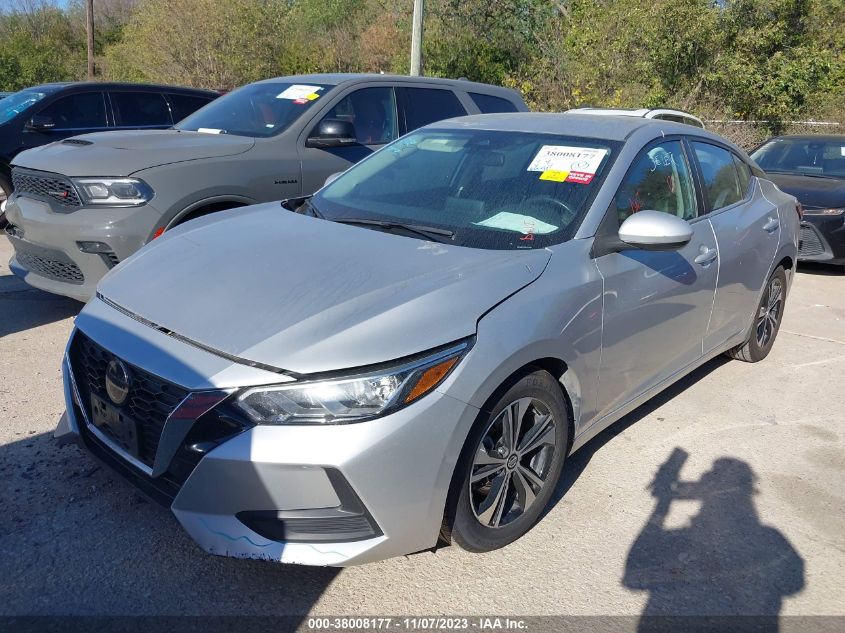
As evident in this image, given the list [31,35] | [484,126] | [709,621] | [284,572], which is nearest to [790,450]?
[709,621]

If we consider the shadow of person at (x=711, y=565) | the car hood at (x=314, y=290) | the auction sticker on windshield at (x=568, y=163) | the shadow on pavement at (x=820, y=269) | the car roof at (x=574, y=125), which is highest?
the car roof at (x=574, y=125)

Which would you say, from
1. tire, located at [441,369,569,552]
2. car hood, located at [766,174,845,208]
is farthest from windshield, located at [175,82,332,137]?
car hood, located at [766,174,845,208]

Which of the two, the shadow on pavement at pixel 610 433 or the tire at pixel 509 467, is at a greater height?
the tire at pixel 509 467

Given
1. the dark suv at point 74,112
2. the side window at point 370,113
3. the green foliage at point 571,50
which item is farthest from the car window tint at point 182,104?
the green foliage at point 571,50

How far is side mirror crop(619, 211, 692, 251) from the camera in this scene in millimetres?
3168

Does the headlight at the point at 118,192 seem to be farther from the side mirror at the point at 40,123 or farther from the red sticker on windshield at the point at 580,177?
the side mirror at the point at 40,123

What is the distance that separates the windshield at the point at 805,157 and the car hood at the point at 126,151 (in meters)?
7.08

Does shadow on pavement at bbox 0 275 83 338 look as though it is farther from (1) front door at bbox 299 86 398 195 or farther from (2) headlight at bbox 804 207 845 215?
(2) headlight at bbox 804 207 845 215

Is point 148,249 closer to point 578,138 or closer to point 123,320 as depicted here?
point 123,320

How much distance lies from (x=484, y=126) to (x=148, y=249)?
6.14 ft

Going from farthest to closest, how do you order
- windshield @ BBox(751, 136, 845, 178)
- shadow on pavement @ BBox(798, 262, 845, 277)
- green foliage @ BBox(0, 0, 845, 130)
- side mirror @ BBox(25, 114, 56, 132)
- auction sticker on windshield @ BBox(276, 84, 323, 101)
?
green foliage @ BBox(0, 0, 845, 130)
windshield @ BBox(751, 136, 845, 178)
shadow on pavement @ BBox(798, 262, 845, 277)
side mirror @ BBox(25, 114, 56, 132)
auction sticker on windshield @ BBox(276, 84, 323, 101)

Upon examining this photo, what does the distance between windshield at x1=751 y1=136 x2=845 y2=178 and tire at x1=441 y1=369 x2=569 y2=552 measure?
25.0 ft

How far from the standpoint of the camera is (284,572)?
274cm

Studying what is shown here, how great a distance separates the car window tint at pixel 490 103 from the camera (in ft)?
22.9
